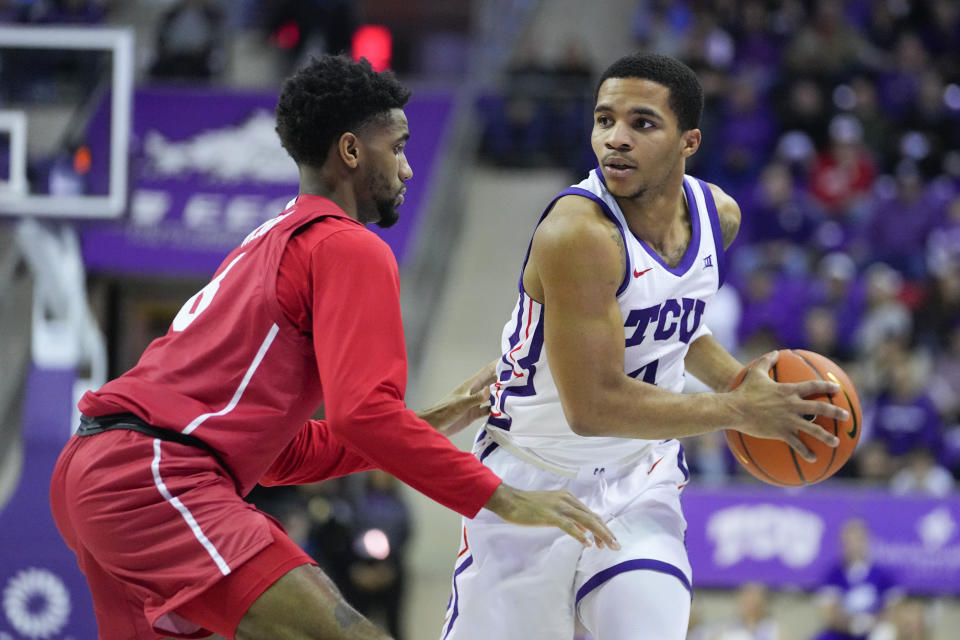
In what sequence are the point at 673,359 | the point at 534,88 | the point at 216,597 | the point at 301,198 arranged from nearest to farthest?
the point at 216,597, the point at 301,198, the point at 673,359, the point at 534,88

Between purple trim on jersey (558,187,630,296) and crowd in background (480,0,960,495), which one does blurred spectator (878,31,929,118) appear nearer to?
crowd in background (480,0,960,495)

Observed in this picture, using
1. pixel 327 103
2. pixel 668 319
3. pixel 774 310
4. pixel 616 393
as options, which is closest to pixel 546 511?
pixel 616 393

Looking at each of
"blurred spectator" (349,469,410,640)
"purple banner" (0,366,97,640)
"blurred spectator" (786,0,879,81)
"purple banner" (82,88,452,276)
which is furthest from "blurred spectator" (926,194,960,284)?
"purple banner" (0,366,97,640)

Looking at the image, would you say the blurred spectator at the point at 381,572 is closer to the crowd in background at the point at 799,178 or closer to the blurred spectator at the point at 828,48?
the crowd in background at the point at 799,178

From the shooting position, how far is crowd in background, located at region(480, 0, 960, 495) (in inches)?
420

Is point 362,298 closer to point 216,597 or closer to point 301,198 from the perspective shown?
point 301,198

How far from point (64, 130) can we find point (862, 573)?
23.4ft

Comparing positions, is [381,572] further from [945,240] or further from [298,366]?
[298,366]

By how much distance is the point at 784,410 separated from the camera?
12.6ft

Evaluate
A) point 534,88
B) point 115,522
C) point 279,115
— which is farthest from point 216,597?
point 534,88

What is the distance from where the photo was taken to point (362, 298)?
11.0 ft

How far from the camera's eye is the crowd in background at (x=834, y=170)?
10.7 meters

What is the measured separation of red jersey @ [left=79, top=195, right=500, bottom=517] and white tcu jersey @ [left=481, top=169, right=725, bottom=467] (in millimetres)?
839

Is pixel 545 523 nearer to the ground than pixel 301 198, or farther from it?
nearer to the ground
